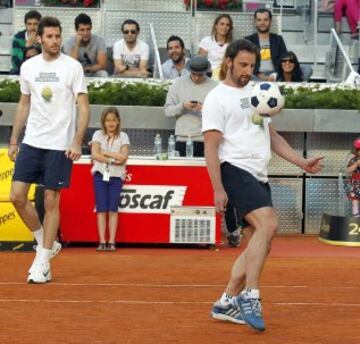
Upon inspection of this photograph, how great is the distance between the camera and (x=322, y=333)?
8.96 meters

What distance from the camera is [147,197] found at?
1525cm

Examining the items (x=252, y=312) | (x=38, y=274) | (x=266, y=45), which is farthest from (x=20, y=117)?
(x=266, y=45)

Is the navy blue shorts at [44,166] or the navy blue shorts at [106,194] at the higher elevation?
the navy blue shorts at [44,166]

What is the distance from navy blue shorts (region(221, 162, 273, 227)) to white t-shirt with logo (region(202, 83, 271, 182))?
1.9 inches

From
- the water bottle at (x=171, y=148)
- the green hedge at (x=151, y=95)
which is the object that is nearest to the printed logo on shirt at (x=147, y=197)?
the water bottle at (x=171, y=148)

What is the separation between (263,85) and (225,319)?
69.5 inches

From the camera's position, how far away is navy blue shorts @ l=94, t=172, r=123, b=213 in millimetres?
14914

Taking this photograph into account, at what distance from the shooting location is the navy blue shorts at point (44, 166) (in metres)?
11.3

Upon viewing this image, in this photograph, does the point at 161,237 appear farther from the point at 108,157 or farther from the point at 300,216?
the point at 300,216

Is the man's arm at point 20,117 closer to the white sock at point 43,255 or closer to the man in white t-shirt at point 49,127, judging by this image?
the man in white t-shirt at point 49,127

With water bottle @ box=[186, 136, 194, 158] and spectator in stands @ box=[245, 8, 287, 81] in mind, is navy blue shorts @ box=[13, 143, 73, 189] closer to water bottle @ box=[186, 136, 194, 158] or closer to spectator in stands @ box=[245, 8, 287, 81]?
water bottle @ box=[186, 136, 194, 158]

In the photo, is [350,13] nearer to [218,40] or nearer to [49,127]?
[218,40]

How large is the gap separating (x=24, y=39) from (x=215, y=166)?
1014cm

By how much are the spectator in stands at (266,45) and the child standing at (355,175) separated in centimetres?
212
